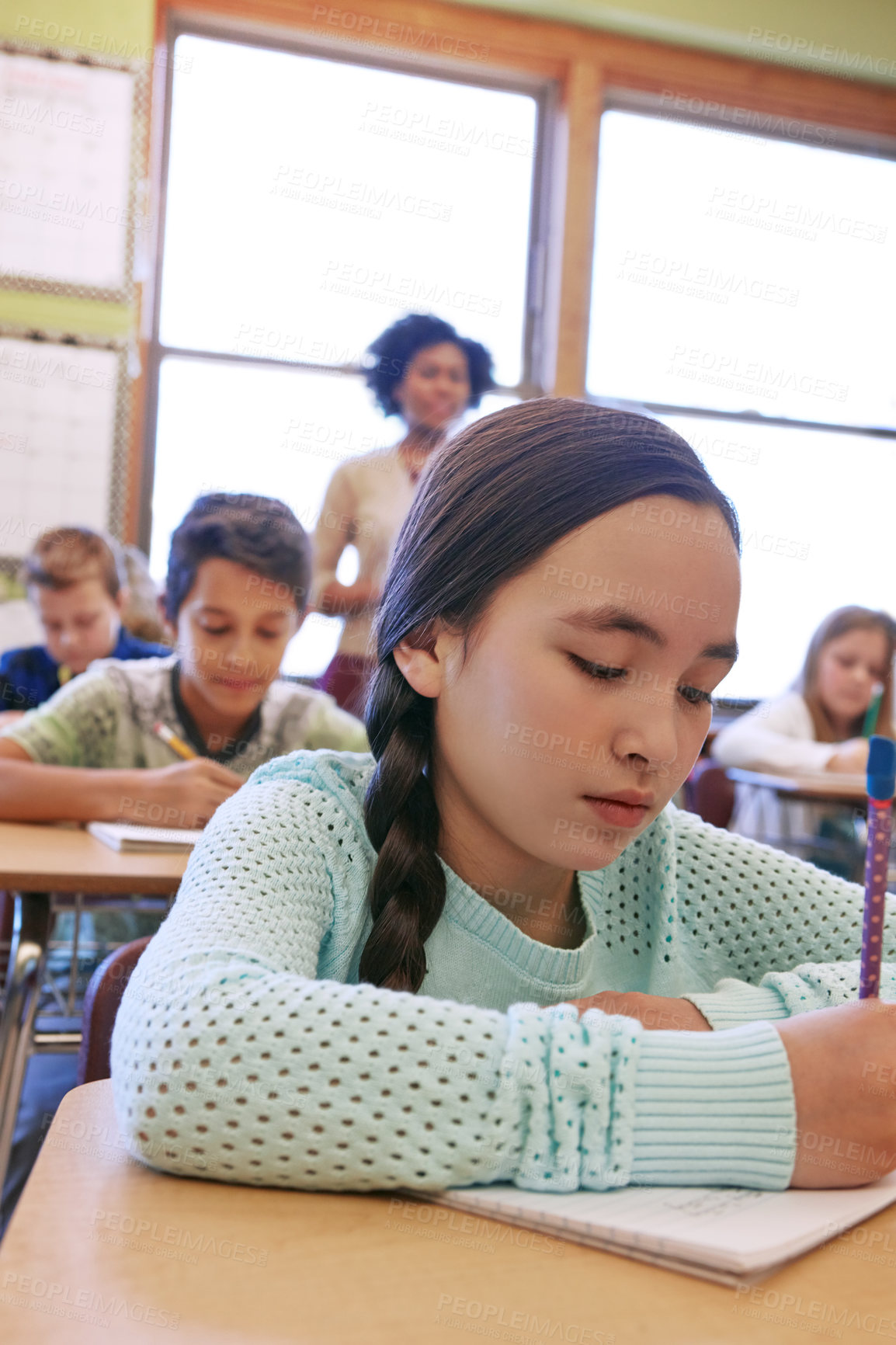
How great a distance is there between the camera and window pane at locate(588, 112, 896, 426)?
4.78 meters

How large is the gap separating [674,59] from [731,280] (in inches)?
34.7

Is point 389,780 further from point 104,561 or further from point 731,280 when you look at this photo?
point 731,280

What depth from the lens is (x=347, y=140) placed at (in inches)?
174

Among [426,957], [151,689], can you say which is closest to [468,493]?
[426,957]

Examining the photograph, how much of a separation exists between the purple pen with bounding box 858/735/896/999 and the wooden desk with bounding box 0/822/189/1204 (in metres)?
0.91

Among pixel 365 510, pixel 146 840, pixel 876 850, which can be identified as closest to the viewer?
pixel 876 850

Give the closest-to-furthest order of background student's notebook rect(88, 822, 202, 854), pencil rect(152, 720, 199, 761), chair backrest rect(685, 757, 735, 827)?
background student's notebook rect(88, 822, 202, 854) < pencil rect(152, 720, 199, 761) < chair backrest rect(685, 757, 735, 827)

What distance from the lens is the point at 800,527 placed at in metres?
4.93

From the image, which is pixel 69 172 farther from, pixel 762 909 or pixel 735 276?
pixel 762 909

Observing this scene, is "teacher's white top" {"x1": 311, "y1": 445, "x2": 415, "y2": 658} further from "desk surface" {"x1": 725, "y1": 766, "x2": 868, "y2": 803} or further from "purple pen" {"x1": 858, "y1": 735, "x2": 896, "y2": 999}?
"purple pen" {"x1": 858, "y1": 735, "x2": 896, "y2": 999}

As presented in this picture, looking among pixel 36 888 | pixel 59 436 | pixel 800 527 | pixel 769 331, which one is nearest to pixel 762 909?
pixel 36 888

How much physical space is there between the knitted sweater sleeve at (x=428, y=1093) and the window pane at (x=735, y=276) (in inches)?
171

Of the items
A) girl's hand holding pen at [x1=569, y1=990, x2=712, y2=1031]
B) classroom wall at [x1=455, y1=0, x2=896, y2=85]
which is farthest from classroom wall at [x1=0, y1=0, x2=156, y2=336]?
girl's hand holding pen at [x1=569, y1=990, x2=712, y2=1031]

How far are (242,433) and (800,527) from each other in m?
2.26
